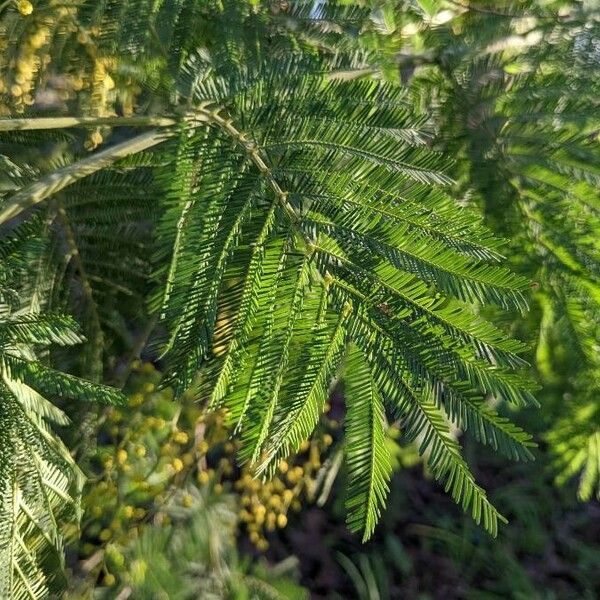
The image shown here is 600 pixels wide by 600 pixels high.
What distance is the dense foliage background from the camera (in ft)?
2.99

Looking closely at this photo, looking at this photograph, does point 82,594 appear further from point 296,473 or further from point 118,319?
point 118,319

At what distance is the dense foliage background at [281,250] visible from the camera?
0.91 m

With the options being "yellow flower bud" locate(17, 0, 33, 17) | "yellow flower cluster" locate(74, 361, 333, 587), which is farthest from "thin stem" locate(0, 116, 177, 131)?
"yellow flower cluster" locate(74, 361, 333, 587)

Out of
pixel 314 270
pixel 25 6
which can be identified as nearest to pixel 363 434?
pixel 314 270

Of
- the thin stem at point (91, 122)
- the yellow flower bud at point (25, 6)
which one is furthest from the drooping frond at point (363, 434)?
the yellow flower bud at point (25, 6)

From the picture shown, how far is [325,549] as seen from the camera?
11.9ft

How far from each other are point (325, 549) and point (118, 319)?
7.27ft

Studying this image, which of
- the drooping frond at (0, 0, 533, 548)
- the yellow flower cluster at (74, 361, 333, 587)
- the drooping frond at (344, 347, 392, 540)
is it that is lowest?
the yellow flower cluster at (74, 361, 333, 587)

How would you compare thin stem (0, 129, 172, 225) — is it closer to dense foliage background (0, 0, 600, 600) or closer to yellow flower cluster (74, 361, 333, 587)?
dense foliage background (0, 0, 600, 600)

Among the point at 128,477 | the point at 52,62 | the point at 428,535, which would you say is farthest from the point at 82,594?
the point at 428,535

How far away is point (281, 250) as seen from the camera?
0.97 m

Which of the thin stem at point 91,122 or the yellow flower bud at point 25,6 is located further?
the yellow flower bud at point 25,6

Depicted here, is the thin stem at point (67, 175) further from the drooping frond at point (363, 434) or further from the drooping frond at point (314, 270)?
the drooping frond at point (363, 434)

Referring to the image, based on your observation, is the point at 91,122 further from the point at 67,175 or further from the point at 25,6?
the point at 25,6
